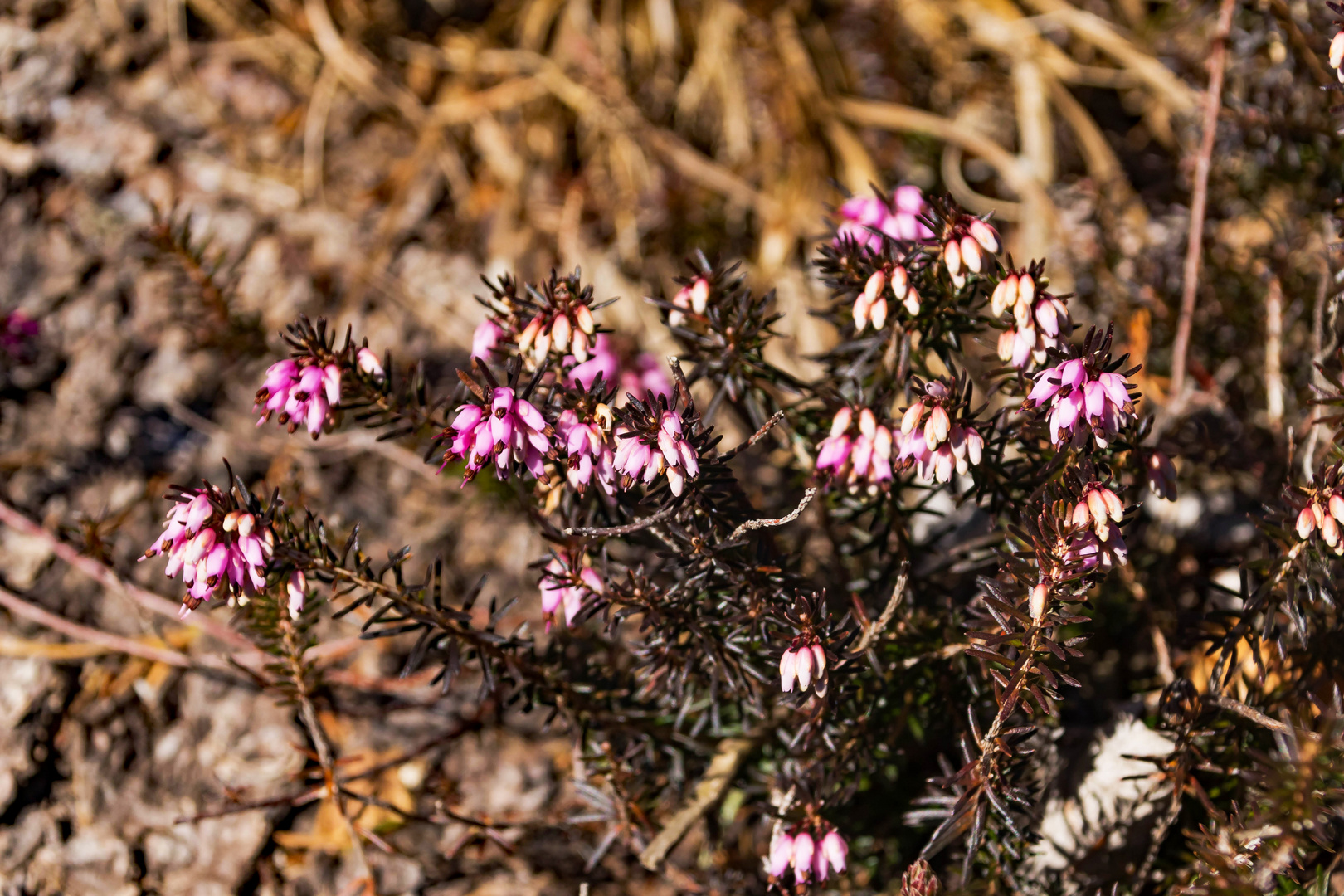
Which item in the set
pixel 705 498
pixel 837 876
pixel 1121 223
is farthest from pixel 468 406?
pixel 1121 223

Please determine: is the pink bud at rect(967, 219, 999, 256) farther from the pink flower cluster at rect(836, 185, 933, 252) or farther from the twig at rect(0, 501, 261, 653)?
the twig at rect(0, 501, 261, 653)

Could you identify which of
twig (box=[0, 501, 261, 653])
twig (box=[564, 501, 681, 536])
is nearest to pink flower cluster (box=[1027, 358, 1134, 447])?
twig (box=[564, 501, 681, 536])

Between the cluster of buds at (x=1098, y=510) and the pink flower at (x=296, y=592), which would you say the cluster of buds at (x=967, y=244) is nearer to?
the cluster of buds at (x=1098, y=510)

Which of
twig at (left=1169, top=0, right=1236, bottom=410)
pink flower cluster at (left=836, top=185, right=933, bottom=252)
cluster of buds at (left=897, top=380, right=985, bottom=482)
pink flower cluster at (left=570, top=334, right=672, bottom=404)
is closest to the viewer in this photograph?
cluster of buds at (left=897, top=380, right=985, bottom=482)

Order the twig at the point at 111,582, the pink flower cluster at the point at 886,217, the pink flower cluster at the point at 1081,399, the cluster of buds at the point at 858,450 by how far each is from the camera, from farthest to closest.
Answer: the twig at the point at 111,582
the pink flower cluster at the point at 886,217
the cluster of buds at the point at 858,450
the pink flower cluster at the point at 1081,399

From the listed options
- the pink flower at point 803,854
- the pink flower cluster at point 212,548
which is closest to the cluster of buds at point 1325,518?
the pink flower at point 803,854

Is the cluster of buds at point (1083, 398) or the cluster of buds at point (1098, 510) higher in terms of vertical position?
the cluster of buds at point (1083, 398)
